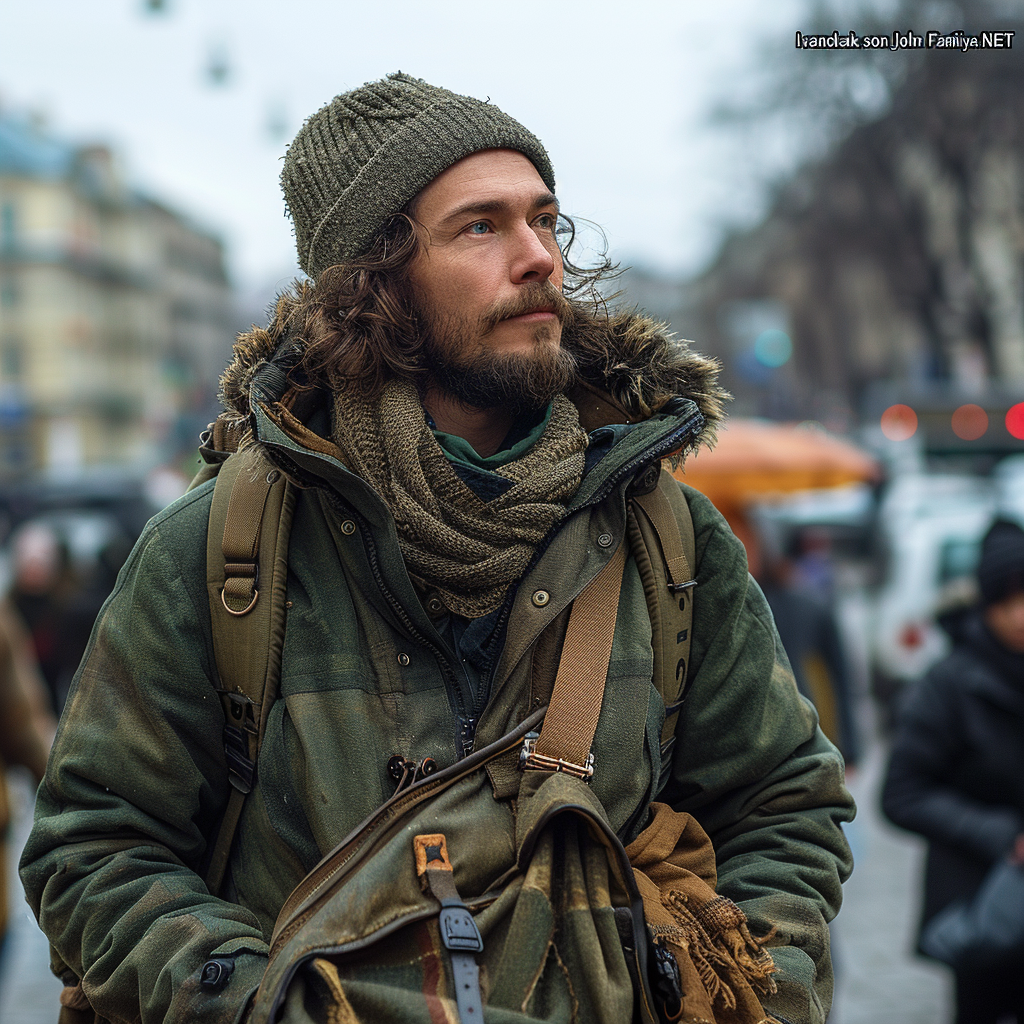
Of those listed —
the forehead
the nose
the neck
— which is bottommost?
the neck

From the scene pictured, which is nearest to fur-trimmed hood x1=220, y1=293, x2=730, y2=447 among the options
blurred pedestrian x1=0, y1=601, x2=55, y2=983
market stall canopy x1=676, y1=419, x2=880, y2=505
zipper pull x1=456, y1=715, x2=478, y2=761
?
zipper pull x1=456, y1=715, x2=478, y2=761

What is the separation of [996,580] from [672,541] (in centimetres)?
269

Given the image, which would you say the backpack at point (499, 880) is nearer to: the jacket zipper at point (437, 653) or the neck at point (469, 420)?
the jacket zipper at point (437, 653)

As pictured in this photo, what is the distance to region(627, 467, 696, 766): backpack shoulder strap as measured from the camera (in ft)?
6.72

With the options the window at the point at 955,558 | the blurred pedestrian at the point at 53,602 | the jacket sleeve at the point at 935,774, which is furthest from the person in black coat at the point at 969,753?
the window at the point at 955,558

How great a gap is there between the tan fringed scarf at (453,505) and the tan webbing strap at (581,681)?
0.12 metres

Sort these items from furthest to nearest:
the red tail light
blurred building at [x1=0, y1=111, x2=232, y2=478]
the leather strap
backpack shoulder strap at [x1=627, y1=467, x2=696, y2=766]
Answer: blurred building at [x1=0, y1=111, x2=232, y2=478] → the red tail light → backpack shoulder strap at [x1=627, y1=467, x2=696, y2=766] → the leather strap

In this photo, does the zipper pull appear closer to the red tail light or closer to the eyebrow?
the eyebrow

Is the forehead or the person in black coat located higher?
the forehead

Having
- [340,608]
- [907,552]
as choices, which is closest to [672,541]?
[340,608]

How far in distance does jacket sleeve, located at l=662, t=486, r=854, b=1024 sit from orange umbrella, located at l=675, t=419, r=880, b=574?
4942 millimetres

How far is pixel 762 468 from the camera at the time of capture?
8.73 metres

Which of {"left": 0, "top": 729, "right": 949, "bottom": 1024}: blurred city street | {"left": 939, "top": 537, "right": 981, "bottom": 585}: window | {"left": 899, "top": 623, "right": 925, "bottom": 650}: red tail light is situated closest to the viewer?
{"left": 0, "top": 729, "right": 949, "bottom": 1024}: blurred city street

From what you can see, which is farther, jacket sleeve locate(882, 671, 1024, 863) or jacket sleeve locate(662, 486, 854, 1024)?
jacket sleeve locate(882, 671, 1024, 863)
